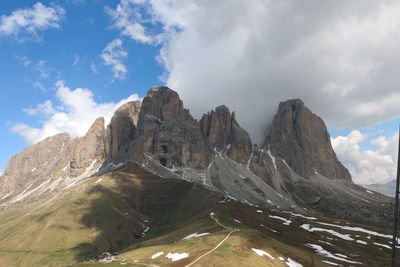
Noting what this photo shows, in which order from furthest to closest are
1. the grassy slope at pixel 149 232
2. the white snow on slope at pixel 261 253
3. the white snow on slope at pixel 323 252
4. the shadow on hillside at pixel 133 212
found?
the shadow on hillside at pixel 133 212, the white snow on slope at pixel 323 252, the grassy slope at pixel 149 232, the white snow on slope at pixel 261 253

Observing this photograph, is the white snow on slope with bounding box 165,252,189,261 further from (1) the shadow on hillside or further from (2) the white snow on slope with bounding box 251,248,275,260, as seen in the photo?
(1) the shadow on hillside

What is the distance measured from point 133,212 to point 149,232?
30871 millimetres

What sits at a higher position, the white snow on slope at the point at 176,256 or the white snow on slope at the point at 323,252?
the white snow on slope at the point at 176,256

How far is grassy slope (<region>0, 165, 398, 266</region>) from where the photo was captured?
6175 centimetres

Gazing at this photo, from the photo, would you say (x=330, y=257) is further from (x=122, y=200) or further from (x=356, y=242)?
(x=122, y=200)

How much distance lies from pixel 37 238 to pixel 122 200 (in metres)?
57.4

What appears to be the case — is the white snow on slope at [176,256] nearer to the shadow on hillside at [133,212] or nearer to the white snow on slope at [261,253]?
the white snow on slope at [261,253]

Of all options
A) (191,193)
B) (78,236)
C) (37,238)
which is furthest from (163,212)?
(37,238)

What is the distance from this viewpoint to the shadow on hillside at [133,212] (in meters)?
133

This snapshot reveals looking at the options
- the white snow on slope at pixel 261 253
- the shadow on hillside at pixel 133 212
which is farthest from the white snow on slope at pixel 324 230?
the white snow on slope at pixel 261 253

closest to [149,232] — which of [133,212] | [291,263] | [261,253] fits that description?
[133,212]

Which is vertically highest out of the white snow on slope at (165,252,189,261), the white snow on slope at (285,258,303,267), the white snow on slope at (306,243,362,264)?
the white snow on slope at (165,252,189,261)

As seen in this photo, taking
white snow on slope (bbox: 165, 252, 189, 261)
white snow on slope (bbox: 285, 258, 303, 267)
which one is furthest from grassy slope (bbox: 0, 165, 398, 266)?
white snow on slope (bbox: 285, 258, 303, 267)

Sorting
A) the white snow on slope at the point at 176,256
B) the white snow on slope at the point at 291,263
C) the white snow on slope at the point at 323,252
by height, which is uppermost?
the white snow on slope at the point at 176,256
